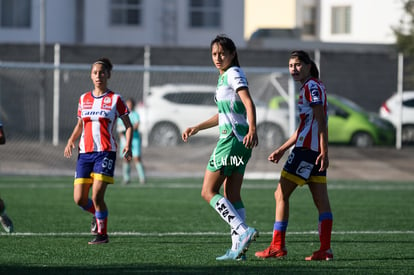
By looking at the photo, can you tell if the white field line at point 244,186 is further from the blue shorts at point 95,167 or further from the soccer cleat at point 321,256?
the soccer cleat at point 321,256

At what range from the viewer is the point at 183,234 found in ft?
37.3

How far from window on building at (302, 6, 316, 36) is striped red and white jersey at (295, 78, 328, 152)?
60.6 meters

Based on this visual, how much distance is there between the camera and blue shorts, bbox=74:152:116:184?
33.7ft

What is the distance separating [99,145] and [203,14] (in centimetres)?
3361

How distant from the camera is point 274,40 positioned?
1890 inches

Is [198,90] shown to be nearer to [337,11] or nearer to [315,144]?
[315,144]

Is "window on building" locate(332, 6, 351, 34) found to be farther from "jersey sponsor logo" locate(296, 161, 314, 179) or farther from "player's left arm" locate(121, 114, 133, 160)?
"jersey sponsor logo" locate(296, 161, 314, 179)

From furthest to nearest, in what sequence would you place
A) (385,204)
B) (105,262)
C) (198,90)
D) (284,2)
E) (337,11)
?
(284,2) → (337,11) → (198,90) → (385,204) → (105,262)

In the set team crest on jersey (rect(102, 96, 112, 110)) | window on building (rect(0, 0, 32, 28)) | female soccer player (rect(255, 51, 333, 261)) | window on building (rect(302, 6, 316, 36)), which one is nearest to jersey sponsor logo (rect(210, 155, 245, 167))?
female soccer player (rect(255, 51, 333, 261))

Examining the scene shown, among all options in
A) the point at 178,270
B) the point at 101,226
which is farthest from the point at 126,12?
the point at 178,270

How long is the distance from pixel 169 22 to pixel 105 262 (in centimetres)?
3477

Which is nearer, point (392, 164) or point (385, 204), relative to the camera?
point (385, 204)

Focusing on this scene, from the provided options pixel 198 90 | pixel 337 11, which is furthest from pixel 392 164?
pixel 337 11

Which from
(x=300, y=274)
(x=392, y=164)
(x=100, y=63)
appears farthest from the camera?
(x=392, y=164)
